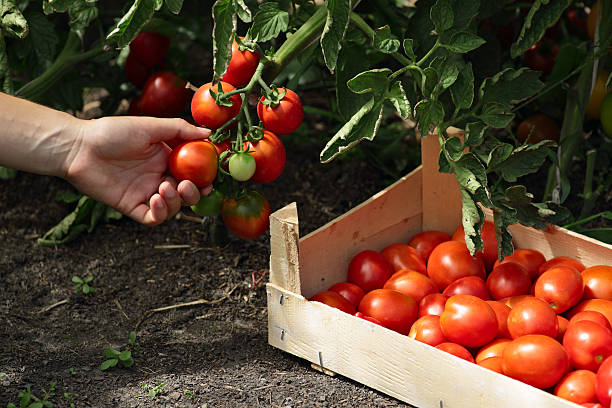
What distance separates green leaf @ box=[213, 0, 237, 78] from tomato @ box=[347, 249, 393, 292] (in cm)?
60

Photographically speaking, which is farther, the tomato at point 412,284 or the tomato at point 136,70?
the tomato at point 136,70

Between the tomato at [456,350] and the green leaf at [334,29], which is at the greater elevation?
the green leaf at [334,29]

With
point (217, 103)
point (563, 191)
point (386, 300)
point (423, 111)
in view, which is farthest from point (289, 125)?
point (563, 191)

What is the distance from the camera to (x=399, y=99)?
1.57 m

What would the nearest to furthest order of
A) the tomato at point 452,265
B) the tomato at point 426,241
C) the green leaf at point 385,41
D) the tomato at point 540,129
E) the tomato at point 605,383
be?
the tomato at point 605,383 → the green leaf at point 385,41 → the tomato at point 452,265 → the tomato at point 426,241 → the tomato at point 540,129

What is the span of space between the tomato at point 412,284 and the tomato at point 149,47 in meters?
0.99

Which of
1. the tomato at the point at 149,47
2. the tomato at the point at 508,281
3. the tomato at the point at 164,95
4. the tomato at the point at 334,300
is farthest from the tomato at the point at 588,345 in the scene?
the tomato at the point at 149,47

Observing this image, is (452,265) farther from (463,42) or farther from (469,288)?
(463,42)

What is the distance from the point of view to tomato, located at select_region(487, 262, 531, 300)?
1.75m

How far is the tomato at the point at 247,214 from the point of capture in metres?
1.78

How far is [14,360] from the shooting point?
5.64 ft

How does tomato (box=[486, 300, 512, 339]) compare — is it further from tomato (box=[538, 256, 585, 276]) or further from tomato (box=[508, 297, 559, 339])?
tomato (box=[538, 256, 585, 276])

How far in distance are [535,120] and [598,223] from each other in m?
0.35

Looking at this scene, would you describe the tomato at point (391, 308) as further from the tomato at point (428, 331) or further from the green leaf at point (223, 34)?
the green leaf at point (223, 34)
